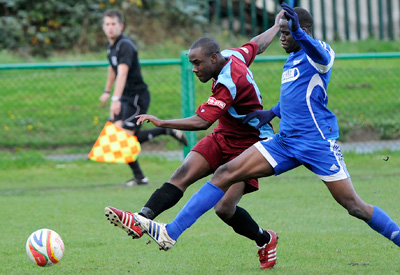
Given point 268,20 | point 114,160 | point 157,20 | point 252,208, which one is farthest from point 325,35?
point 252,208

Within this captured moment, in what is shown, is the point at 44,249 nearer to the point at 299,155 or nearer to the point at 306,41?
the point at 299,155

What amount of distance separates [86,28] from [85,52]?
0.64 meters

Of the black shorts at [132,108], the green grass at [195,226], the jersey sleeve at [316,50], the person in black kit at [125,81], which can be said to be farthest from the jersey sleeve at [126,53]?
the jersey sleeve at [316,50]

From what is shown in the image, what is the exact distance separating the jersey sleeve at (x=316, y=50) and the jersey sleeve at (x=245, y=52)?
796 millimetres

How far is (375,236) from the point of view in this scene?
645cm

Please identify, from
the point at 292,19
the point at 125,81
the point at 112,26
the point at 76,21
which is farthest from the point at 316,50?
the point at 76,21

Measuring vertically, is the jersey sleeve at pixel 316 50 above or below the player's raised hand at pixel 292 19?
below

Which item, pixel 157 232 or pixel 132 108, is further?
pixel 132 108

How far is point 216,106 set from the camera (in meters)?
5.15

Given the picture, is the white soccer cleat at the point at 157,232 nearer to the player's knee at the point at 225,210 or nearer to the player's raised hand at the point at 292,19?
the player's knee at the point at 225,210

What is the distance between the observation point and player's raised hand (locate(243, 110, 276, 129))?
5.37 m

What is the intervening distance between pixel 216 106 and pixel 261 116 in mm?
418

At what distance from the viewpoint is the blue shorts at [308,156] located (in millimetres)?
5066

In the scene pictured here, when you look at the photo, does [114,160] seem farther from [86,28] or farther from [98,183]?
[86,28]
